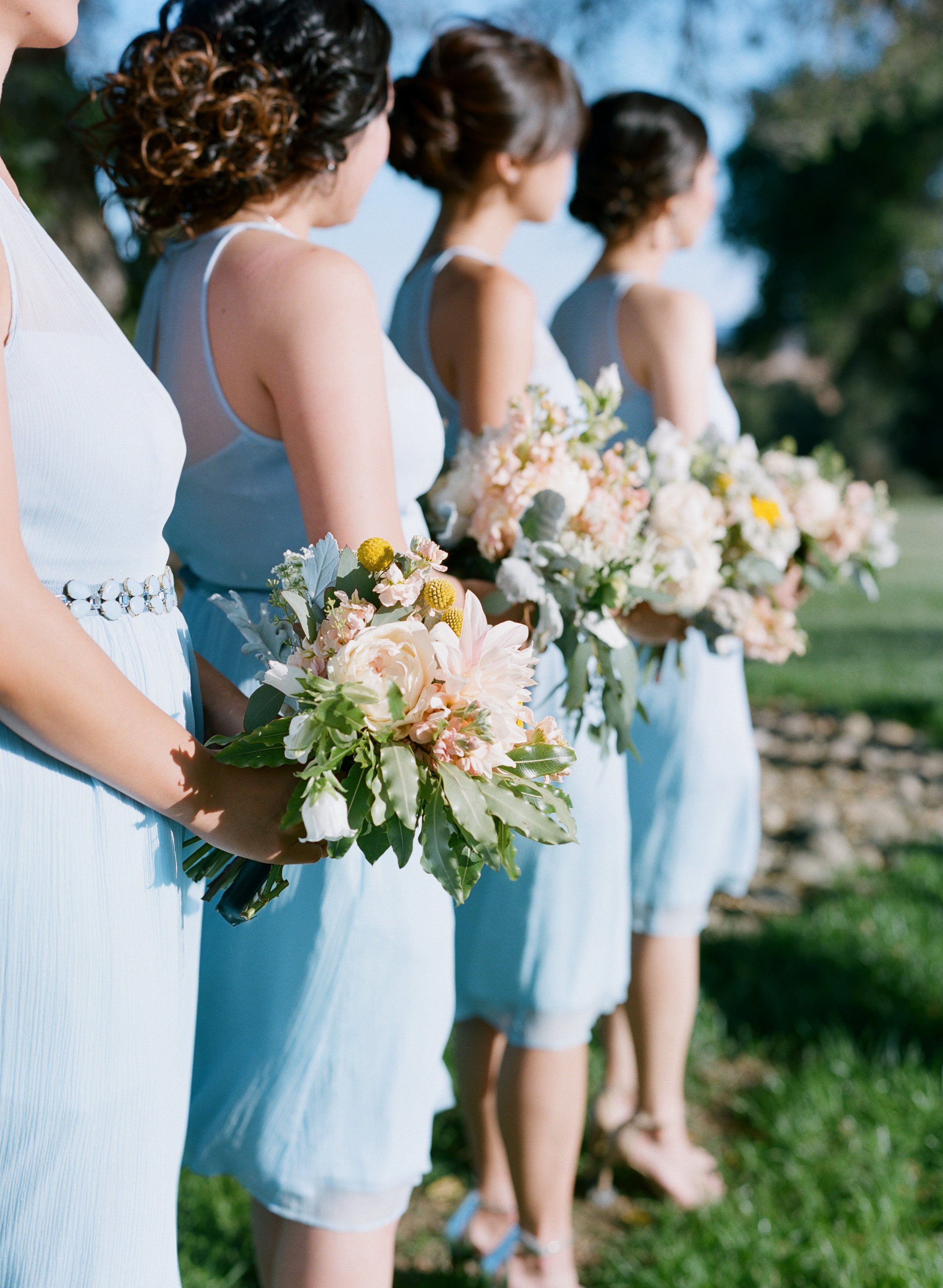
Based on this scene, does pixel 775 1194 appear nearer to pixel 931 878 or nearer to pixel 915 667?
pixel 931 878

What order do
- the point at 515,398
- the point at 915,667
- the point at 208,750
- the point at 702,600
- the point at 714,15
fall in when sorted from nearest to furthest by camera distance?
the point at 208,750 → the point at 515,398 → the point at 702,600 → the point at 714,15 → the point at 915,667

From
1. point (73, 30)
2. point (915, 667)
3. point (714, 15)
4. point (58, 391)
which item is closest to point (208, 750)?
point (58, 391)

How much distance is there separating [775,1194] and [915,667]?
26.5ft

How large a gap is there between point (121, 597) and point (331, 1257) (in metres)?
1.09

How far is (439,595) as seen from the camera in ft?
4.17

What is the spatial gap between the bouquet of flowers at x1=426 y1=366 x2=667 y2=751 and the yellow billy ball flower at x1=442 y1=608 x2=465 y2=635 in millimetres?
800

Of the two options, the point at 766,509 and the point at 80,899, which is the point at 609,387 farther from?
the point at 80,899

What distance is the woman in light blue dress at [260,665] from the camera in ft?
5.74

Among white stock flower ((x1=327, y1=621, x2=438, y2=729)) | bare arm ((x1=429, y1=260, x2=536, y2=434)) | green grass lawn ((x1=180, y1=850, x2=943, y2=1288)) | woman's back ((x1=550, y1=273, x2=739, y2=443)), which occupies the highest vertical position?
woman's back ((x1=550, y1=273, x2=739, y2=443))

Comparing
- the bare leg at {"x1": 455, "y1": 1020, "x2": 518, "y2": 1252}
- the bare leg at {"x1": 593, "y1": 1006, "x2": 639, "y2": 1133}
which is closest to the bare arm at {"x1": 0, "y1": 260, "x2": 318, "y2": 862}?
the bare leg at {"x1": 455, "y1": 1020, "x2": 518, "y2": 1252}

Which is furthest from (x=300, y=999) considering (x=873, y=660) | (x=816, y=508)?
(x=873, y=660)

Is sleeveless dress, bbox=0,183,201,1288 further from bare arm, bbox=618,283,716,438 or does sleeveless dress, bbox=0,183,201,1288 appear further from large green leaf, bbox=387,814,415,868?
bare arm, bbox=618,283,716,438

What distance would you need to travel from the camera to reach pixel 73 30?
4.62 feet

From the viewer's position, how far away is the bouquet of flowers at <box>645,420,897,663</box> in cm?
248
